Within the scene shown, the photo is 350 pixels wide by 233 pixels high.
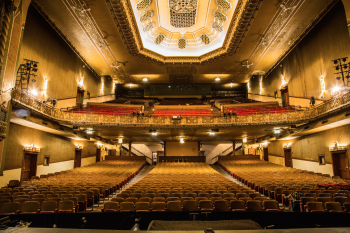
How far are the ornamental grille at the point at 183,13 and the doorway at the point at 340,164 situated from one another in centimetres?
1571

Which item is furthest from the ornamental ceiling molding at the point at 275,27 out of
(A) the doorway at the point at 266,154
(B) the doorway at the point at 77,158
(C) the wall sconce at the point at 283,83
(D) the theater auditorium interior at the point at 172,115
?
(B) the doorway at the point at 77,158

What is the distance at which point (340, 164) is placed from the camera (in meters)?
12.2

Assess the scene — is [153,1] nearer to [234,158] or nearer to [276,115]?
[276,115]

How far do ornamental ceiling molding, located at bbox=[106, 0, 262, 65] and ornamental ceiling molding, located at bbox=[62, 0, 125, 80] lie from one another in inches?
68.6

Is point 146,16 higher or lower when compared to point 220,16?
lower

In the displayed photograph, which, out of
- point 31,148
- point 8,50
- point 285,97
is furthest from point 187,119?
point 285,97

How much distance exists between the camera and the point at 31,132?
11914 millimetres

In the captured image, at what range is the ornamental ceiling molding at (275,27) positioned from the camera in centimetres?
1301

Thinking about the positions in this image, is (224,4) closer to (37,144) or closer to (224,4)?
(224,4)

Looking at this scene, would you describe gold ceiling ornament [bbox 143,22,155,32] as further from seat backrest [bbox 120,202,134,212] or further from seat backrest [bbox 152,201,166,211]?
seat backrest [bbox 152,201,166,211]

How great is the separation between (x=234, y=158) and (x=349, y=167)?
35.1 feet

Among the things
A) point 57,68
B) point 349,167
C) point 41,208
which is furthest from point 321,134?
point 57,68

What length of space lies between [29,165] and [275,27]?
65.5ft

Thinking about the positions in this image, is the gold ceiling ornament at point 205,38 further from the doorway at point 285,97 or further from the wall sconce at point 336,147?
the wall sconce at point 336,147
